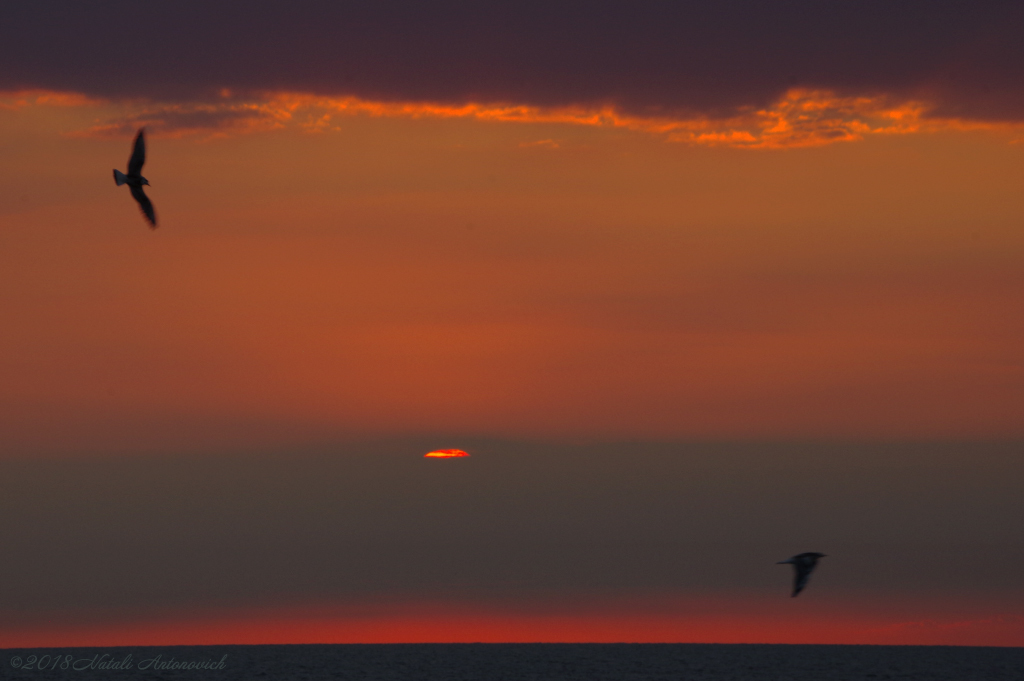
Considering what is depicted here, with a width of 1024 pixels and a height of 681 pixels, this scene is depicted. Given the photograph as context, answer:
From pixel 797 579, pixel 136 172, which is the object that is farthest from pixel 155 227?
pixel 797 579

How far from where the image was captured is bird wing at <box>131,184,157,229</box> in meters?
40.5

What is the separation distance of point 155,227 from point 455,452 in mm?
18040

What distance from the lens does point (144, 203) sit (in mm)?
41062

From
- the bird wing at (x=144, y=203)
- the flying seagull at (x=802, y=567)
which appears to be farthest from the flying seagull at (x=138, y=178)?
the flying seagull at (x=802, y=567)

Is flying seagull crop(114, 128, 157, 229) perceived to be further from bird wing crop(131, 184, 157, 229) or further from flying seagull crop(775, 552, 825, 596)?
flying seagull crop(775, 552, 825, 596)

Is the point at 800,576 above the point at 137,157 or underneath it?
underneath

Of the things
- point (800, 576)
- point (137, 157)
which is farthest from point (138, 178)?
point (800, 576)

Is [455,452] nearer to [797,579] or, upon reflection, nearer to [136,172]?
[797,579]

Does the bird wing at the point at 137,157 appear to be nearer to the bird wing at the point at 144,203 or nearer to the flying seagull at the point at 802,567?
the bird wing at the point at 144,203

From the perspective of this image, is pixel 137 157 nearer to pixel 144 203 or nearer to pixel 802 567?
pixel 144 203

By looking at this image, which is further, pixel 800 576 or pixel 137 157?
pixel 800 576

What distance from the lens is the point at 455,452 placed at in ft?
174

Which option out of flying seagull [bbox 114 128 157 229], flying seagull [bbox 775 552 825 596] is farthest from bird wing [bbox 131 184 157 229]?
flying seagull [bbox 775 552 825 596]

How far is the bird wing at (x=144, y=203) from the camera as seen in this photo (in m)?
40.5
